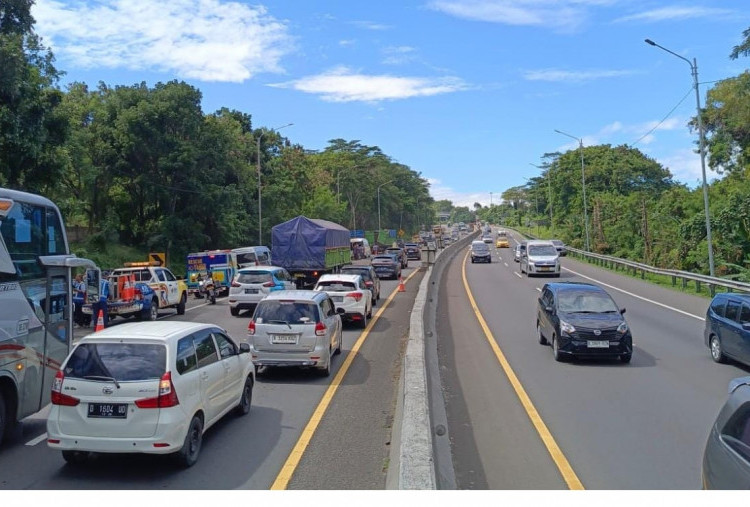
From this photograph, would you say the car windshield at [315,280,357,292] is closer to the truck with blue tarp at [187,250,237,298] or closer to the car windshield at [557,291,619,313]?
the car windshield at [557,291,619,313]

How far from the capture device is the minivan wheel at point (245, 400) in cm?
948

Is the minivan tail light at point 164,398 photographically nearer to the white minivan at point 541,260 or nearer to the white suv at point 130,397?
the white suv at point 130,397

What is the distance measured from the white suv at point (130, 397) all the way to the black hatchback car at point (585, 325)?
8.22 meters

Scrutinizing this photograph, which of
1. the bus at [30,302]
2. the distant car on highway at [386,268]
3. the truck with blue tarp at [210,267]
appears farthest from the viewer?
the distant car on highway at [386,268]

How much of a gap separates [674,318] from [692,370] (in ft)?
28.8

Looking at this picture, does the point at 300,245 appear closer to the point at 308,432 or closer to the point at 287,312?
the point at 287,312

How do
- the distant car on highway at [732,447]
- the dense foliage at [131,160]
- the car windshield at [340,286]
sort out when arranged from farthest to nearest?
the dense foliage at [131,160]
the car windshield at [340,286]
the distant car on highway at [732,447]

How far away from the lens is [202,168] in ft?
143

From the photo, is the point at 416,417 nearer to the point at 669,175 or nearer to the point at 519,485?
the point at 519,485

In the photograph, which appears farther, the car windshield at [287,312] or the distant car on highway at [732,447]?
the car windshield at [287,312]

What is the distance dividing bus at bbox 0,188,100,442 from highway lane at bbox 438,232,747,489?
5667 millimetres

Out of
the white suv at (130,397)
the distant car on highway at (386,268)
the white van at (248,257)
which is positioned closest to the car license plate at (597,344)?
the white suv at (130,397)

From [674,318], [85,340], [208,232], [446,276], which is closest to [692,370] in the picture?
[674,318]

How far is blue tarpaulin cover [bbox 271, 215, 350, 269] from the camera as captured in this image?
32.5 metres
